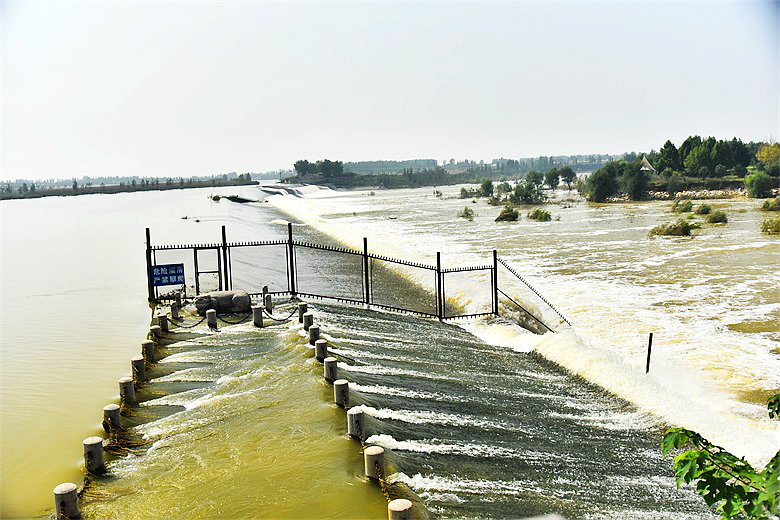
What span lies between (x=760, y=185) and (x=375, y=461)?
85924mm

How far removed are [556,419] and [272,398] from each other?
16.0 feet

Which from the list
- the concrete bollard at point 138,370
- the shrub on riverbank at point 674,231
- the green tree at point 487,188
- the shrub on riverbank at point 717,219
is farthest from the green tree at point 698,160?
the concrete bollard at point 138,370

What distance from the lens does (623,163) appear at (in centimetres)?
9531

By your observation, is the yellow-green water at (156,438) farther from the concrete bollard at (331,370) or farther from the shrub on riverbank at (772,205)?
the shrub on riverbank at (772,205)

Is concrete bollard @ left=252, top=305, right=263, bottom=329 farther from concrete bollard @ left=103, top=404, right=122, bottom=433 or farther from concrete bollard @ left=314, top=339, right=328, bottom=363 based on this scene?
concrete bollard @ left=103, top=404, right=122, bottom=433

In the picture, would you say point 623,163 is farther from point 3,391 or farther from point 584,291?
point 3,391

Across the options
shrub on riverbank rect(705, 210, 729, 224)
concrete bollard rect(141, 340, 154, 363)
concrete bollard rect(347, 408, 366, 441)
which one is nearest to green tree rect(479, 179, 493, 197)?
shrub on riverbank rect(705, 210, 729, 224)

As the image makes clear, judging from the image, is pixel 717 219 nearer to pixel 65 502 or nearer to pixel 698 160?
pixel 65 502

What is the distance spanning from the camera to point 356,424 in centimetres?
915

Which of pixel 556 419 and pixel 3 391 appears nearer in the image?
pixel 556 419

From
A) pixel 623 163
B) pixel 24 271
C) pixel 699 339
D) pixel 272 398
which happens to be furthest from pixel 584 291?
pixel 623 163

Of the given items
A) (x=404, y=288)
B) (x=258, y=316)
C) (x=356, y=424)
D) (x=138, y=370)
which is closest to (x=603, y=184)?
(x=404, y=288)

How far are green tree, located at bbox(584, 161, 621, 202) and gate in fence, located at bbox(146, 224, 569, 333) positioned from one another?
208ft

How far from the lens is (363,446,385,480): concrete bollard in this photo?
308 inches
